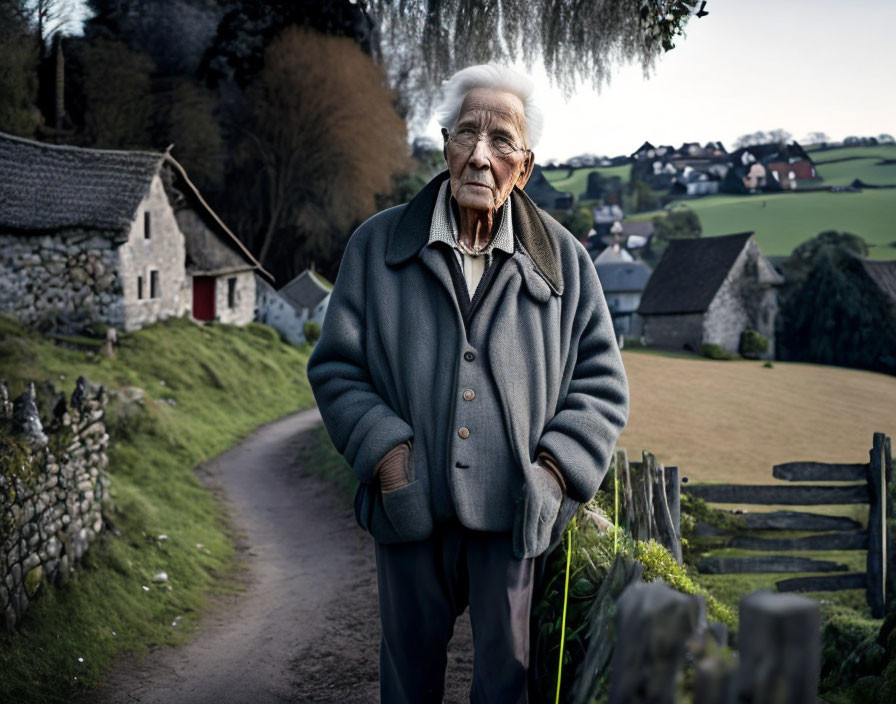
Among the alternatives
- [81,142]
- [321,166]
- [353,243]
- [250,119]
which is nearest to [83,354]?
[81,142]

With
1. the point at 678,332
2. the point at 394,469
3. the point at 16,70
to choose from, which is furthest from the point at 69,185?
the point at 678,332

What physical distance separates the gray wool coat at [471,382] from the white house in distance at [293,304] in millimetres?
15364

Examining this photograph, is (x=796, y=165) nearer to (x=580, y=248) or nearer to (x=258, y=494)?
(x=258, y=494)

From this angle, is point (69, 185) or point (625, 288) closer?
point (69, 185)

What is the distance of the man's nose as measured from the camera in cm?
272

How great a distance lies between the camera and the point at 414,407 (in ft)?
8.92

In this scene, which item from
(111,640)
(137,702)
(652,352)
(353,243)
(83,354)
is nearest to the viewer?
(353,243)

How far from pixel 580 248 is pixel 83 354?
28.4 ft

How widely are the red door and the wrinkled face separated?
511 inches

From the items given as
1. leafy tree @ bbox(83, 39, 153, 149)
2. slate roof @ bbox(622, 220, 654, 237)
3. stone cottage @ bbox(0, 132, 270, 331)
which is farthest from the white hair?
slate roof @ bbox(622, 220, 654, 237)

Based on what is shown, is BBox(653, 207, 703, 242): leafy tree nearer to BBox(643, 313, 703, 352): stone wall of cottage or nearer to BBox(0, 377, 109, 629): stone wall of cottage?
BBox(643, 313, 703, 352): stone wall of cottage

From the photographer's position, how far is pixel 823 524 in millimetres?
7617

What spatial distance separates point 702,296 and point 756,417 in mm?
8526

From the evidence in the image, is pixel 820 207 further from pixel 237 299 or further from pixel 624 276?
pixel 624 276
